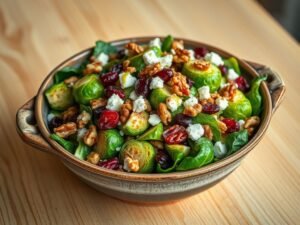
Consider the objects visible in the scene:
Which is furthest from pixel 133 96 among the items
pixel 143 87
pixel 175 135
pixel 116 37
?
pixel 116 37

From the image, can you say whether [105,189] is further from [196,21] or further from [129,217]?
[196,21]

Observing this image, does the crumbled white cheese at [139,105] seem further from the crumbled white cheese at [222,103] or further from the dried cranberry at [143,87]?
the crumbled white cheese at [222,103]

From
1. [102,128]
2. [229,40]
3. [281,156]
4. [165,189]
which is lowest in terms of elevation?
[281,156]

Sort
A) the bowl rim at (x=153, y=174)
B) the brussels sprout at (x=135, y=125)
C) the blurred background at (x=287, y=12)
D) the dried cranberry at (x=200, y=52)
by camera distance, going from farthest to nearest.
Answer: the blurred background at (x=287, y=12) → the dried cranberry at (x=200, y=52) → the brussels sprout at (x=135, y=125) → the bowl rim at (x=153, y=174)

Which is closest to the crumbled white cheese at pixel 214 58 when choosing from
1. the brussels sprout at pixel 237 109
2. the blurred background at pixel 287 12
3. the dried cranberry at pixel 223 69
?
the dried cranberry at pixel 223 69

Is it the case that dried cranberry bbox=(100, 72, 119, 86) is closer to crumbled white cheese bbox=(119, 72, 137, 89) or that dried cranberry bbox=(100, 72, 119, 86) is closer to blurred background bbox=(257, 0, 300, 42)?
crumbled white cheese bbox=(119, 72, 137, 89)

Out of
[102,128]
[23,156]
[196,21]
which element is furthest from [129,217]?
[196,21]
